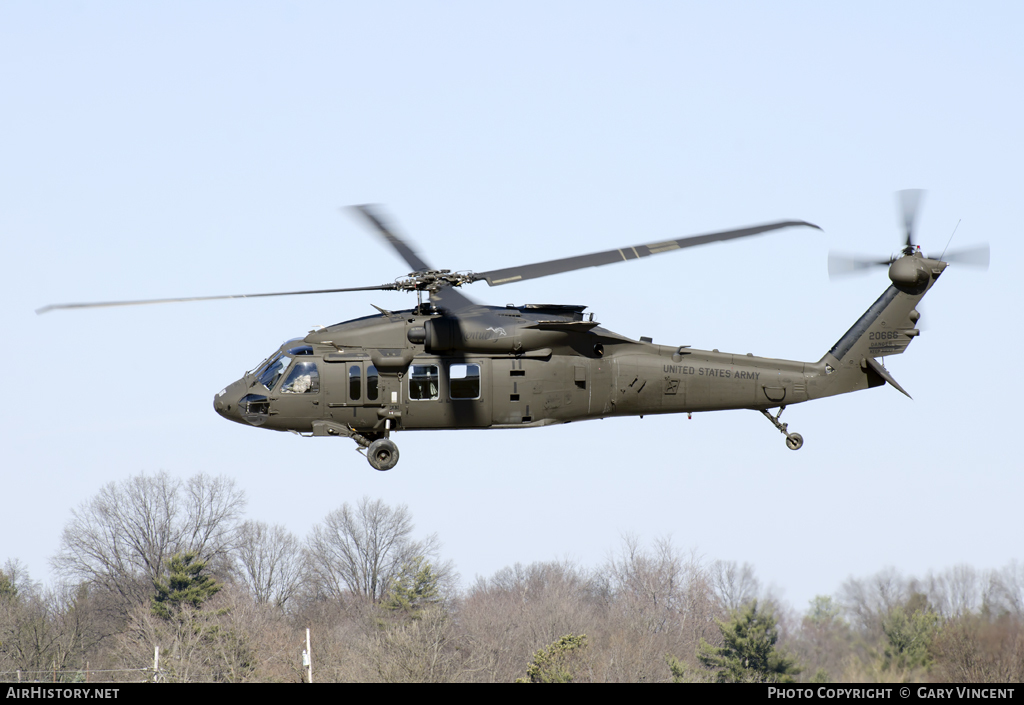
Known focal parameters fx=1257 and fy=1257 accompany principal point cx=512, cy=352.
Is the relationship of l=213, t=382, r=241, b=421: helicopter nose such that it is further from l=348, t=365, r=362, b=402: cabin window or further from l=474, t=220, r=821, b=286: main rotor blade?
l=474, t=220, r=821, b=286: main rotor blade

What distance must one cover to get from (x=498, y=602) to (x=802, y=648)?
3419 cm

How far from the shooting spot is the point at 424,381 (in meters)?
25.3

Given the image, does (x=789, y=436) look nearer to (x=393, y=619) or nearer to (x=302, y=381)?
(x=302, y=381)

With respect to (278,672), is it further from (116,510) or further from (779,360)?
(779,360)

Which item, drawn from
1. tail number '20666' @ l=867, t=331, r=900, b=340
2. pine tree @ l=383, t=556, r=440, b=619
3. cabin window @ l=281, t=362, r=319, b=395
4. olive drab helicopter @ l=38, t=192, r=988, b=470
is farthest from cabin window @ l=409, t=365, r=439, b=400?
pine tree @ l=383, t=556, r=440, b=619

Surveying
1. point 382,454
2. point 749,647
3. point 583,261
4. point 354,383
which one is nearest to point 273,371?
point 354,383

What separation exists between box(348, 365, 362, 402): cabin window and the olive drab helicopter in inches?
1.1

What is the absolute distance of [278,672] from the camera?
60531 millimetres

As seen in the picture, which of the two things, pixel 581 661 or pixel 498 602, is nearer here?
pixel 581 661

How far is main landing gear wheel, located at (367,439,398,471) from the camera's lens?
25.4m

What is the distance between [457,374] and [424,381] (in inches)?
26.8
